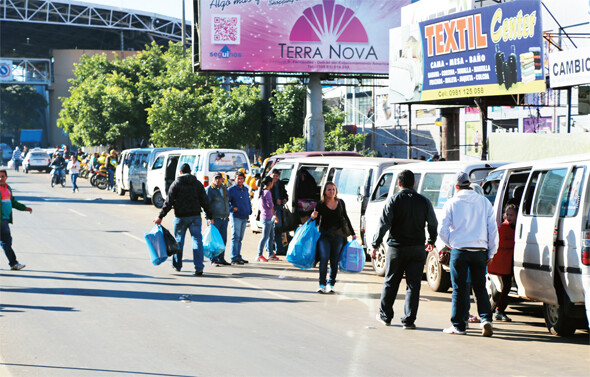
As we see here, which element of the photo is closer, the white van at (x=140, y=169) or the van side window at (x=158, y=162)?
the van side window at (x=158, y=162)

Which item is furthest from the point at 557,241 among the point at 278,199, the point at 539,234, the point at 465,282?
the point at 278,199

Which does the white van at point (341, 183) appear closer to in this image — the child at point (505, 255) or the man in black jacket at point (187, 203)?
the man in black jacket at point (187, 203)

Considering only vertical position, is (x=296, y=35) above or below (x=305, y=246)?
above

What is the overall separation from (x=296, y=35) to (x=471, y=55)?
12.7 m

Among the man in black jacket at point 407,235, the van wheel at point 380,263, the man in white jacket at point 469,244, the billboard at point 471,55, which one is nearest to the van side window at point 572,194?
the man in white jacket at point 469,244

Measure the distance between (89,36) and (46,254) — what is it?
7521cm

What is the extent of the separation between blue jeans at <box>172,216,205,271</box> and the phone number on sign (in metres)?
12.1

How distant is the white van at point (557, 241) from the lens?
8.84 metres

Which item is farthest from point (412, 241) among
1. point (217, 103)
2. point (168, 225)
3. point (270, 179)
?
point (217, 103)

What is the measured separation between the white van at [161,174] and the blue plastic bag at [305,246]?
14721mm

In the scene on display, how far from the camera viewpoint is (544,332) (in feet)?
32.6

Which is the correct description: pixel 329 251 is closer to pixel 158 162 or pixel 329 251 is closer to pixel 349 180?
pixel 349 180

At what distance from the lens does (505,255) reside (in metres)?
10.4

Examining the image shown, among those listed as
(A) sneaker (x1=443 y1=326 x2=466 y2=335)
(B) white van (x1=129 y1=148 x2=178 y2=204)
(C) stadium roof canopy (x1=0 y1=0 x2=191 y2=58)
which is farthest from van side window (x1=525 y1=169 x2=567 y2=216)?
(C) stadium roof canopy (x1=0 y1=0 x2=191 y2=58)
